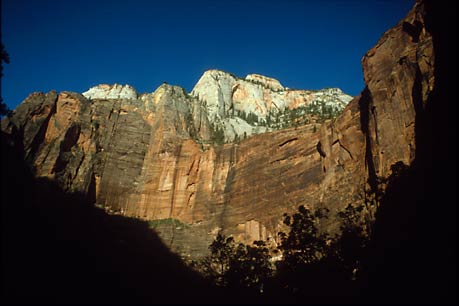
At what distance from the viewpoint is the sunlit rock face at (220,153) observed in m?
42.4

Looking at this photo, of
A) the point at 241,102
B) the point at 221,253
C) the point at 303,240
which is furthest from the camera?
the point at 241,102

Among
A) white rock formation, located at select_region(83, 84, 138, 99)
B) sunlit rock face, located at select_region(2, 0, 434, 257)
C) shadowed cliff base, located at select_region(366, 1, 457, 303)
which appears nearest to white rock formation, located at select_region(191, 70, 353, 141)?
white rock formation, located at select_region(83, 84, 138, 99)

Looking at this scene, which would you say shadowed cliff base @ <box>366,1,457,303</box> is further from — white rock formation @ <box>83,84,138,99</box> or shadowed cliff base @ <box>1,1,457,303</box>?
white rock formation @ <box>83,84,138,99</box>

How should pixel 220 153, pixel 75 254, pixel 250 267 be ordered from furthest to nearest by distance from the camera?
pixel 220 153 < pixel 250 267 < pixel 75 254

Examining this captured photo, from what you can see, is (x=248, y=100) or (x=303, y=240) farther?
(x=248, y=100)

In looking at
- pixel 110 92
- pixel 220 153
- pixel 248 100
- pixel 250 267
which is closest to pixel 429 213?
pixel 250 267

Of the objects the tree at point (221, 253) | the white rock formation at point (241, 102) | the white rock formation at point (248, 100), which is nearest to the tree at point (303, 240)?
the tree at point (221, 253)

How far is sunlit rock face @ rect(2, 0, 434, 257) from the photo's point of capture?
42350 millimetres

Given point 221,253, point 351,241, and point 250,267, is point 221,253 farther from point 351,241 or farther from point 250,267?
point 351,241

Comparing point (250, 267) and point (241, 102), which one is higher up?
point (241, 102)

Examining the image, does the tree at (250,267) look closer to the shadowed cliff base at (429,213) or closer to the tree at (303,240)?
the tree at (303,240)

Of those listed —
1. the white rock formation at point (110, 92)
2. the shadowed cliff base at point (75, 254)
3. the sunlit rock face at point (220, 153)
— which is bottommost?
the shadowed cliff base at point (75, 254)

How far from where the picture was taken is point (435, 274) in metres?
25.1

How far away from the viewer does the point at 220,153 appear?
71.6 m
